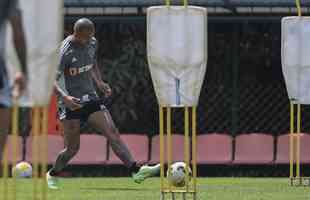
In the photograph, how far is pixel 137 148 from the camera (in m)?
20.2

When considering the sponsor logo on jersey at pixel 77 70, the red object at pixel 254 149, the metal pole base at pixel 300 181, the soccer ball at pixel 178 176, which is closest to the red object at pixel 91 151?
the red object at pixel 254 149

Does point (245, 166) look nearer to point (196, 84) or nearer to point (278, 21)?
point (278, 21)

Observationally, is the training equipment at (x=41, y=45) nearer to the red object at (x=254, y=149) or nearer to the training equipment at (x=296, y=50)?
the training equipment at (x=296, y=50)

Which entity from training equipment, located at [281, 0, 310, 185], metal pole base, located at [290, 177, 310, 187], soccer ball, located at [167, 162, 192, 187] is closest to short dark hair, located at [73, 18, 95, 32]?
soccer ball, located at [167, 162, 192, 187]

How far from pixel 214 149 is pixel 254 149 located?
23.7 inches

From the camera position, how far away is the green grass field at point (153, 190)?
523 inches

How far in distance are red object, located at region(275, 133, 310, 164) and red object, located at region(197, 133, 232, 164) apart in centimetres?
74

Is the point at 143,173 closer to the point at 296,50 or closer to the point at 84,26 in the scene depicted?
the point at 84,26

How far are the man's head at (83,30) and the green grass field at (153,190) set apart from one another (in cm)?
167

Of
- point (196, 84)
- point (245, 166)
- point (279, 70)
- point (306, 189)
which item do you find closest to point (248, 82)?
point (279, 70)

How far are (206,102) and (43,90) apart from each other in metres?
13.4

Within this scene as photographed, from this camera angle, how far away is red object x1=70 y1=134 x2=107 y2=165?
782 inches

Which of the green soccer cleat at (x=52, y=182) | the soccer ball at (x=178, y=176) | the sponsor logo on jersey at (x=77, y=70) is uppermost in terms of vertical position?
the sponsor logo on jersey at (x=77, y=70)

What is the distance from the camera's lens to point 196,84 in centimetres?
1151
